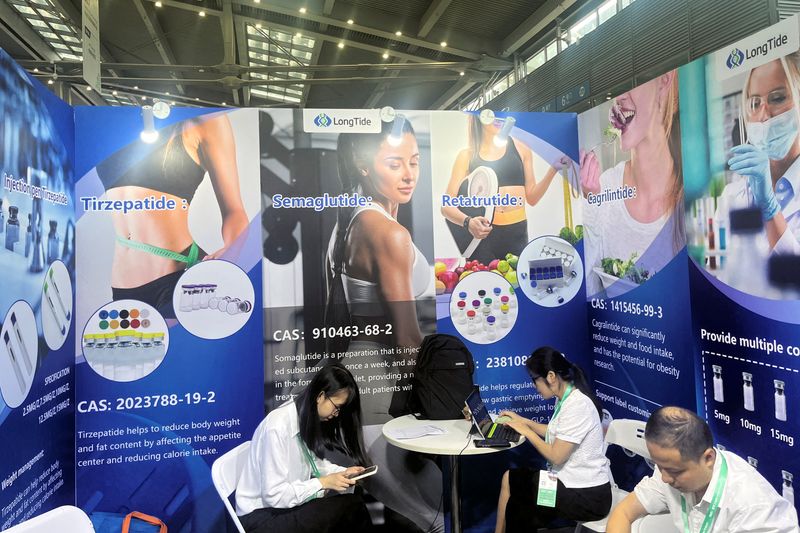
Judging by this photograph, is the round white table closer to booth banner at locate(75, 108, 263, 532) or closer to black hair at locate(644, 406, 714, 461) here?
booth banner at locate(75, 108, 263, 532)

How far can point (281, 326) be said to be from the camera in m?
3.23

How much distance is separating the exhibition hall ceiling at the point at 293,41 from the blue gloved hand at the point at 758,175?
304 cm

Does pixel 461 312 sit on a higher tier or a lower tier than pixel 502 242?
lower

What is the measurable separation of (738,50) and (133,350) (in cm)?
352

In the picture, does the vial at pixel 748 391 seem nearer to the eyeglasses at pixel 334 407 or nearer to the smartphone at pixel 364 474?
the smartphone at pixel 364 474

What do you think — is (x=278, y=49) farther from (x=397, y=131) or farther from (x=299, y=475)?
(x=299, y=475)

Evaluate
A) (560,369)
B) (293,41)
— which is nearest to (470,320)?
(560,369)

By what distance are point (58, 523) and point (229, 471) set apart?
2.77 ft

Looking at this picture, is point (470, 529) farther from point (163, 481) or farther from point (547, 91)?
point (547, 91)

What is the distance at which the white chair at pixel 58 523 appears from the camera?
1606mm

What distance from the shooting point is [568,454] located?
2.43 metres

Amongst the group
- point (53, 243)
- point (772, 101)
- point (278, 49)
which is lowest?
point (53, 243)

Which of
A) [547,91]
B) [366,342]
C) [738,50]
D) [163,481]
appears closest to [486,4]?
[547,91]

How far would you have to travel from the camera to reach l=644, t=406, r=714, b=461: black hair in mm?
1486
